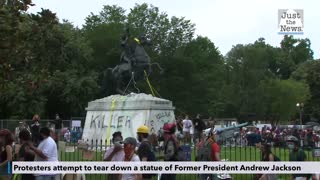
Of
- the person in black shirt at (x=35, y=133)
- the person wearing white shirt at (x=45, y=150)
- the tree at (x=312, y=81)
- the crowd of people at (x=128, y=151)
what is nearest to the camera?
the crowd of people at (x=128, y=151)

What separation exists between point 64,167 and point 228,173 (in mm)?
3767

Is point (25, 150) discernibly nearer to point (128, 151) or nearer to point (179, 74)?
point (128, 151)

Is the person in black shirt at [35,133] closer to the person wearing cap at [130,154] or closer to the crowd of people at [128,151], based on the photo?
the crowd of people at [128,151]

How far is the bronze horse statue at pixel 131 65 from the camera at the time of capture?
98.8 ft

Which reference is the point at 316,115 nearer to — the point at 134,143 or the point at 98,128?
the point at 98,128

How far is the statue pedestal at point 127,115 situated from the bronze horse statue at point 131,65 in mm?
1246

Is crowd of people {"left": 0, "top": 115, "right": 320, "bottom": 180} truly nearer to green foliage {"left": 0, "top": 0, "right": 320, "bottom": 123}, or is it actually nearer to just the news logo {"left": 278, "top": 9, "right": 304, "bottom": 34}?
just the news logo {"left": 278, "top": 9, "right": 304, "bottom": 34}

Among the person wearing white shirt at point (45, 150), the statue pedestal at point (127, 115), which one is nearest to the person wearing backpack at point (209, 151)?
the person wearing white shirt at point (45, 150)

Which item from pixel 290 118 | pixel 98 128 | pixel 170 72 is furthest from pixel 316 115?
pixel 98 128

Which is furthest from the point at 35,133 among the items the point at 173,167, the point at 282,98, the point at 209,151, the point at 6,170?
the point at 282,98

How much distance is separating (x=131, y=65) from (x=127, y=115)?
3127 millimetres

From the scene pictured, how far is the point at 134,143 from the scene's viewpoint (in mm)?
10438

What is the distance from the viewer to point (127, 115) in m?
28.4

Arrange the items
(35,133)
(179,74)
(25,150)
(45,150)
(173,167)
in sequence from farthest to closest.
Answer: (179,74) → (35,133) → (173,167) → (25,150) → (45,150)
